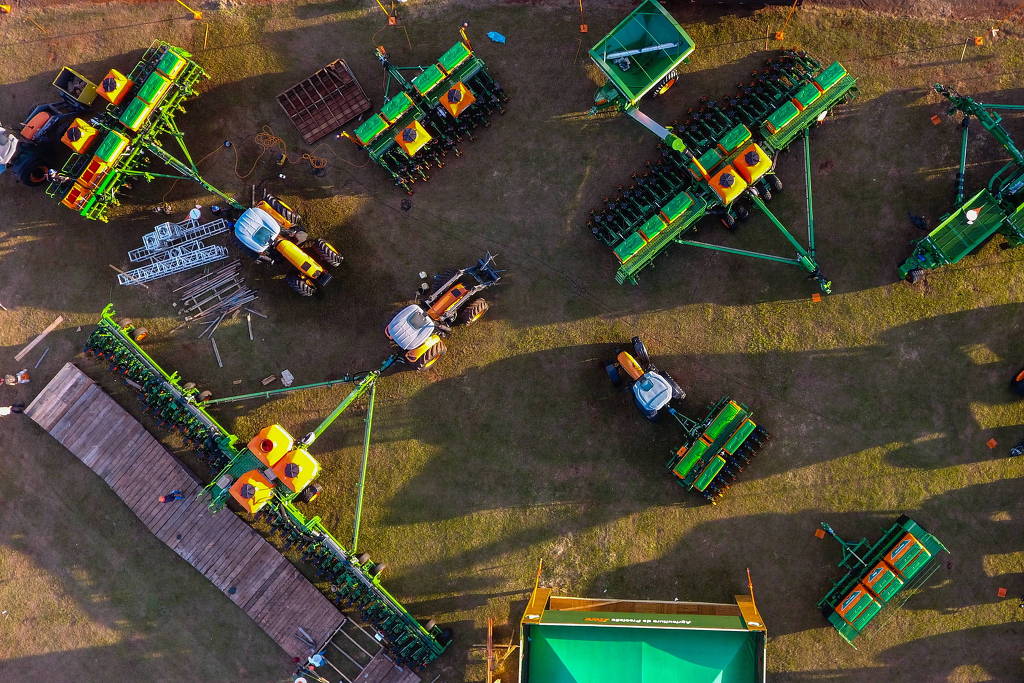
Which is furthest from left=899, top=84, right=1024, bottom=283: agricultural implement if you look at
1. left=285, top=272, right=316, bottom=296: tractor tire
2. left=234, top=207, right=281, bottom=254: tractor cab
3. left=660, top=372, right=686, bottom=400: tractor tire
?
left=234, top=207, right=281, bottom=254: tractor cab

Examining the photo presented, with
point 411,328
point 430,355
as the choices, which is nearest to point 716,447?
point 430,355

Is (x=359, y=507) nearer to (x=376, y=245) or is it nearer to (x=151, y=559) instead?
(x=151, y=559)

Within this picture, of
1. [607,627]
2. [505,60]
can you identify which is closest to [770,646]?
[607,627]

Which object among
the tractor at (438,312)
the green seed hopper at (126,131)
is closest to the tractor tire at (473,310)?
the tractor at (438,312)

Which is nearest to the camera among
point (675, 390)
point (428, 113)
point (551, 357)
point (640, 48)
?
point (640, 48)

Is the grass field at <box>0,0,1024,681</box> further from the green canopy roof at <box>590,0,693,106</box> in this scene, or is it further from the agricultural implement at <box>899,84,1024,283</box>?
the green canopy roof at <box>590,0,693,106</box>

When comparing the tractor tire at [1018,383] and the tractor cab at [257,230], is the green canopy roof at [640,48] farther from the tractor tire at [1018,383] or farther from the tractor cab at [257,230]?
the tractor tire at [1018,383]

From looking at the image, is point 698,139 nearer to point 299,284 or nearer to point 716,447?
point 716,447
